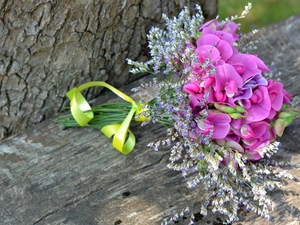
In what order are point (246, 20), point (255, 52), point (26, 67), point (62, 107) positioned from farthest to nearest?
point (246, 20)
point (255, 52)
point (62, 107)
point (26, 67)

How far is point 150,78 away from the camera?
1.85 metres

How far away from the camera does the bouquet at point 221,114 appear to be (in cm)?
132

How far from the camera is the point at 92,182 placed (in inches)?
58.2

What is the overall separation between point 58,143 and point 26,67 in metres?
0.28

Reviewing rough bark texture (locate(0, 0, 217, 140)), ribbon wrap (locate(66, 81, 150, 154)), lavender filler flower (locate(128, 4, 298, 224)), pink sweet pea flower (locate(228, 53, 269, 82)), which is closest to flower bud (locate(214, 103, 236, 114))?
lavender filler flower (locate(128, 4, 298, 224))

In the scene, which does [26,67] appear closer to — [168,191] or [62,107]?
[62,107]

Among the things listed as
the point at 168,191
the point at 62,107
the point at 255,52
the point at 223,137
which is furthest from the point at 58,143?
the point at 255,52

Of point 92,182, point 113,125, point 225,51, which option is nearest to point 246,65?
point 225,51

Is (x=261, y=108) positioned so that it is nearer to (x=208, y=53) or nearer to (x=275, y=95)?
(x=275, y=95)

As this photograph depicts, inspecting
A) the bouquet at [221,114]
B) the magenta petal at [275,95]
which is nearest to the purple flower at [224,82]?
the bouquet at [221,114]

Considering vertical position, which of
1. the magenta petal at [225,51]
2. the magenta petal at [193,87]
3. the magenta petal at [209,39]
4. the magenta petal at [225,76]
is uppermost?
the magenta petal at [209,39]

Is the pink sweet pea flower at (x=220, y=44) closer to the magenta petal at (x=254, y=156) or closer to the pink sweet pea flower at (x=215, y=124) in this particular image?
the pink sweet pea flower at (x=215, y=124)

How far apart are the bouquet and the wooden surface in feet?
0.24

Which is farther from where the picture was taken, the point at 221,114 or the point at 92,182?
the point at 92,182
